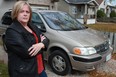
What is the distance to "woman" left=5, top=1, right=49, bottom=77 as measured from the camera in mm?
2305

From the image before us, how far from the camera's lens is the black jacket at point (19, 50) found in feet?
7.53

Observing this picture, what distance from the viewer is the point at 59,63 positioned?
532 centimetres

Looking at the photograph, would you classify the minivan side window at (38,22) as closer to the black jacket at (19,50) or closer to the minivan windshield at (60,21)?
the minivan windshield at (60,21)

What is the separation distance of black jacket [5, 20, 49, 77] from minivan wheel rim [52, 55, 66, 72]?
9.24 ft

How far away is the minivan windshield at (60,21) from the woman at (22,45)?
317 cm

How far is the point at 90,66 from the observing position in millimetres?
4969

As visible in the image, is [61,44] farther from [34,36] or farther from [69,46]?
[34,36]

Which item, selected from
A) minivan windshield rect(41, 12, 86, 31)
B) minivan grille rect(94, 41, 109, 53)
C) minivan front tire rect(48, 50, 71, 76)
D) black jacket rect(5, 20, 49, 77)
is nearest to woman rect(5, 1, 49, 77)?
black jacket rect(5, 20, 49, 77)

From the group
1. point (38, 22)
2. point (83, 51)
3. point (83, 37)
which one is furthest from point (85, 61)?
point (38, 22)

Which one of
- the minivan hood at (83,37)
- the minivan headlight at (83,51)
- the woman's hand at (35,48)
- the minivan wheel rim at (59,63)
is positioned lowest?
the minivan wheel rim at (59,63)

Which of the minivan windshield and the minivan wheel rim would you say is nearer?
the minivan wheel rim

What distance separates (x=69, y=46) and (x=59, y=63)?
56 centimetres

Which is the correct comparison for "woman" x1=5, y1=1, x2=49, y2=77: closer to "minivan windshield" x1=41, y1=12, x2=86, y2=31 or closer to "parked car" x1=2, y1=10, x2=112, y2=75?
"parked car" x1=2, y1=10, x2=112, y2=75

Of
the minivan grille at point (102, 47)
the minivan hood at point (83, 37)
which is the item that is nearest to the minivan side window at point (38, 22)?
the minivan hood at point (83, 37)
